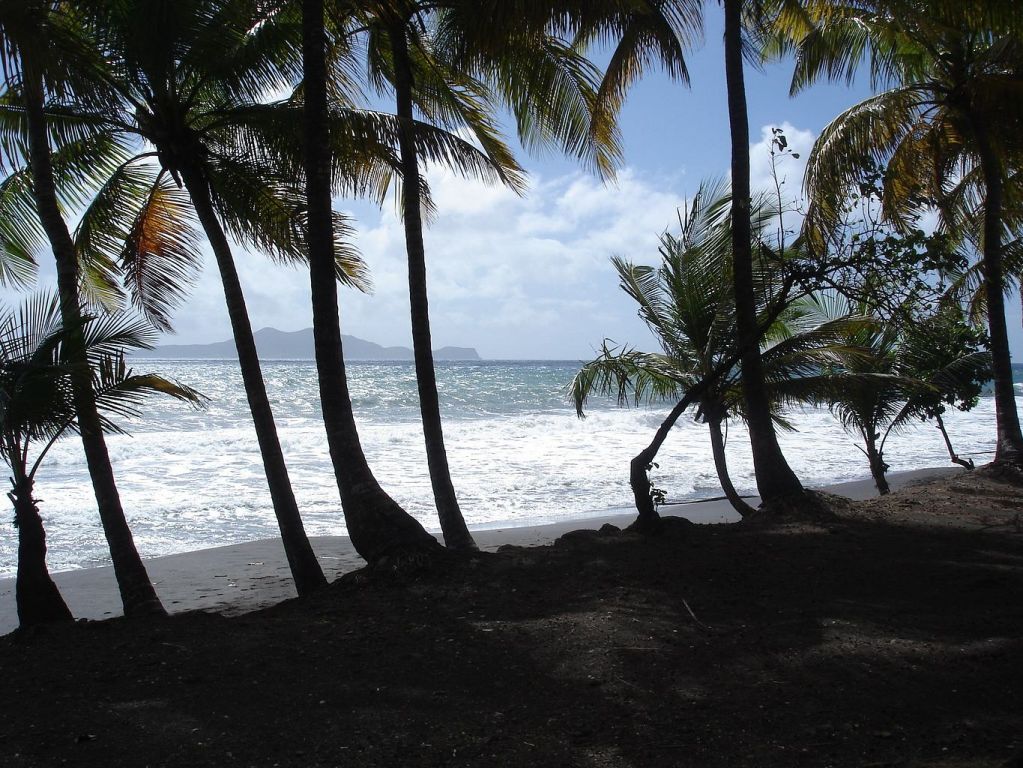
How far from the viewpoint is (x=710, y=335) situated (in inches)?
355

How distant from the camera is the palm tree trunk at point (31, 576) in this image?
6184 millimetres

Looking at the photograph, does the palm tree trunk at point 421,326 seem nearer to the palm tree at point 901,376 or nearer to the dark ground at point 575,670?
the dark ground at point 575,670

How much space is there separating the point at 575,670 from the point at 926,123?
10.4 metres

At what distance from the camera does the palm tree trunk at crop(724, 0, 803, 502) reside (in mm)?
8414

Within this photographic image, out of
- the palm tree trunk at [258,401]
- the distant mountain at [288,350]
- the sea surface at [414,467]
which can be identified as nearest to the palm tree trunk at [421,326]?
the palm tree trunk at [258,401]

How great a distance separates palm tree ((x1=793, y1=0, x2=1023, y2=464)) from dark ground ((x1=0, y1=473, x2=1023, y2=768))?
498cm

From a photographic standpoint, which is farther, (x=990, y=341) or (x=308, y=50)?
(x=990, y=341)

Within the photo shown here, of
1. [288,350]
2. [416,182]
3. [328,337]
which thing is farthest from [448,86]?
[288,350]

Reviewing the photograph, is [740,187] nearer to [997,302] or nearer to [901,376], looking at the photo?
[901,376]

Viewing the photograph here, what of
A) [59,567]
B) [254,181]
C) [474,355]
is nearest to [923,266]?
[254,181]

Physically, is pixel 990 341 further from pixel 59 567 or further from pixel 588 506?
pixel 59 567

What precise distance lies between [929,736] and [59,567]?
412 inches

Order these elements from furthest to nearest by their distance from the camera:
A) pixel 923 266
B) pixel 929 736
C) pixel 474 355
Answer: pixel 474 355 < pixel 923 266 < pixel 929 736

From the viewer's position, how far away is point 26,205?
27.4 ft
